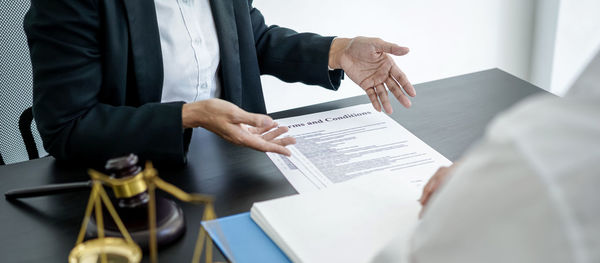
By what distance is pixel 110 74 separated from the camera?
1.35 m

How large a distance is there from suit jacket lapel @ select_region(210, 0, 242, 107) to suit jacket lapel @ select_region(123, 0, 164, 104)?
204 millimetres

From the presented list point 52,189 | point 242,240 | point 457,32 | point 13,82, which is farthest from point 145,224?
point 457,32

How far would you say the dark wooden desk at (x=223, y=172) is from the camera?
91 cm

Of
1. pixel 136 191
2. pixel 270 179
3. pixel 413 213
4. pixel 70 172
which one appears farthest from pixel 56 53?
pixel 413 213

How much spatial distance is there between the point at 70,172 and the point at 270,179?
0.40 metres

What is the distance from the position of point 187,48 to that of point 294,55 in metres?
0.29

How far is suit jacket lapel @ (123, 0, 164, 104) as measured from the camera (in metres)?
1.34

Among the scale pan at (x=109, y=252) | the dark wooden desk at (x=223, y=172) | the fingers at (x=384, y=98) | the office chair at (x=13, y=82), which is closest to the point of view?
the scale pan at (x=109, y=252)

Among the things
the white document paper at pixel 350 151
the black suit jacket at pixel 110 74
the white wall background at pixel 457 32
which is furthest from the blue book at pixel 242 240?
the white wall background at pixel 457 32

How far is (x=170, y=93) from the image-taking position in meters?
1.52

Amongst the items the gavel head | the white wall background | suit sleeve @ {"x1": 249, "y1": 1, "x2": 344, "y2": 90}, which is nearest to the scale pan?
the gavel head

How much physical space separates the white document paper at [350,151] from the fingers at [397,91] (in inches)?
2.4

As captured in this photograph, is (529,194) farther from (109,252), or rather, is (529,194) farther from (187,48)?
(187,48)

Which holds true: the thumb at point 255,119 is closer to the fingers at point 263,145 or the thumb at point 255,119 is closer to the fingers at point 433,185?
the fingers at point 263,145
